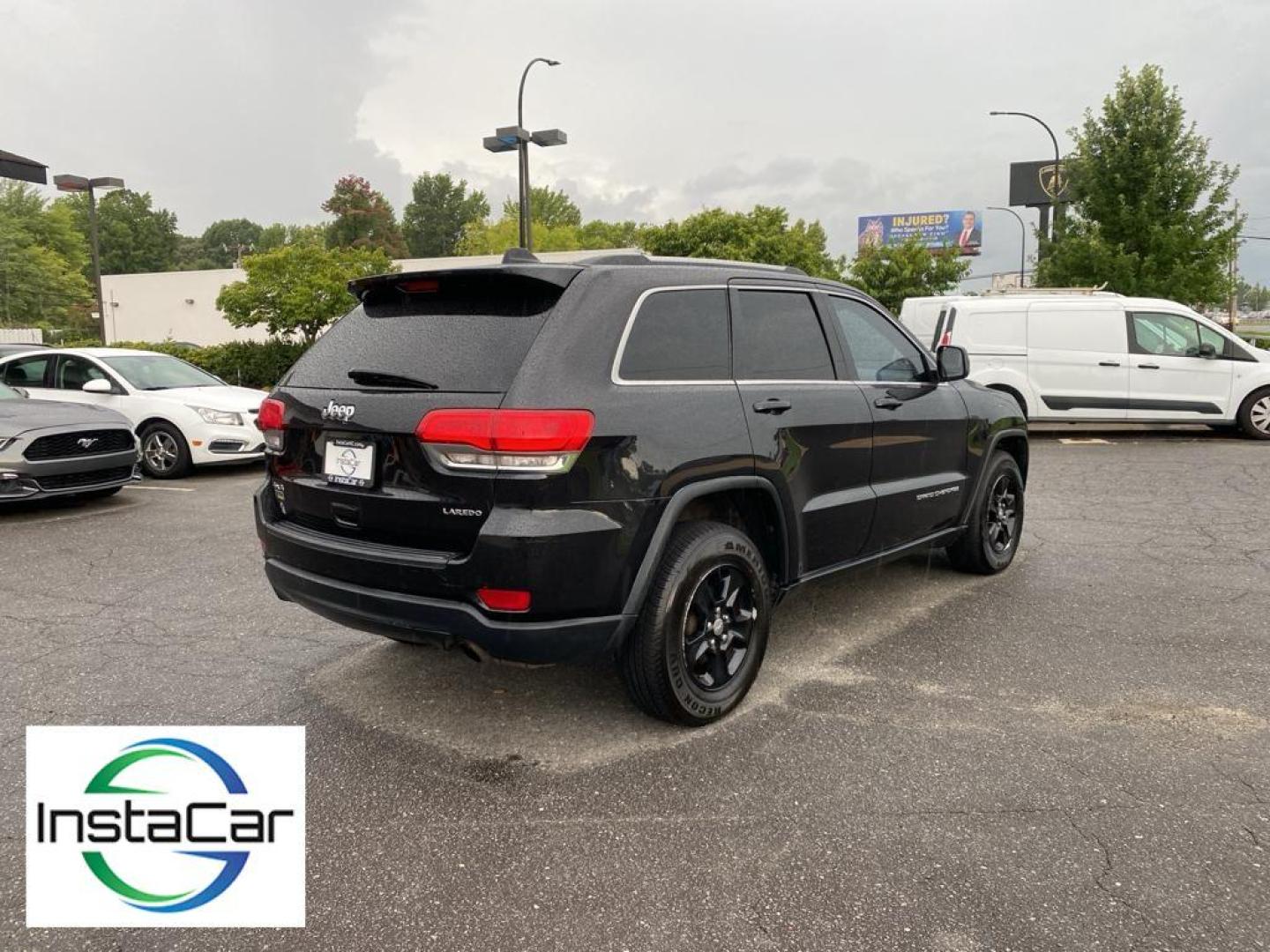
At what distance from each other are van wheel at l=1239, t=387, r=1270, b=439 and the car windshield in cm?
1352

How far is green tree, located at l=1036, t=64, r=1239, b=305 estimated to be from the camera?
59.9ft

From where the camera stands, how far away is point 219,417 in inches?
393

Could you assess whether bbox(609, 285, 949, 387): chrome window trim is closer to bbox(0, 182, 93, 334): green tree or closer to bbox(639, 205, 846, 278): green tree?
bbox(639, 205, 846, 278): green tree

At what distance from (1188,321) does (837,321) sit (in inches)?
415

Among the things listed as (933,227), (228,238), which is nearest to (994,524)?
(933,227)

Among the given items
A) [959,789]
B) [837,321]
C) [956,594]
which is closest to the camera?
[959,789]

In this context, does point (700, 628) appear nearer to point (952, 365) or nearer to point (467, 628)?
point (467, 628)

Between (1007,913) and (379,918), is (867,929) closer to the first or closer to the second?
(1007,913)

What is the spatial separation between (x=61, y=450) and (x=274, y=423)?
17.7ft

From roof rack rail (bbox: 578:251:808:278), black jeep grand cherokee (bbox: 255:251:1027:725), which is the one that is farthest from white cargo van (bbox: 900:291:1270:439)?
roof rack rail (bbox: 578:251:808:278)

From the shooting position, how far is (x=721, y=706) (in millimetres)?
3529

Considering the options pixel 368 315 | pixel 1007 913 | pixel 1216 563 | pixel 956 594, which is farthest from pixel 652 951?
pixel 1216 563

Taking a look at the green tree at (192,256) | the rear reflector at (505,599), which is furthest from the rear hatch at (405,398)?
the green tree at (192,256)

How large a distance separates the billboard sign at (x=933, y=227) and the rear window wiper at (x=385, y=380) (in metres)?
90.5
